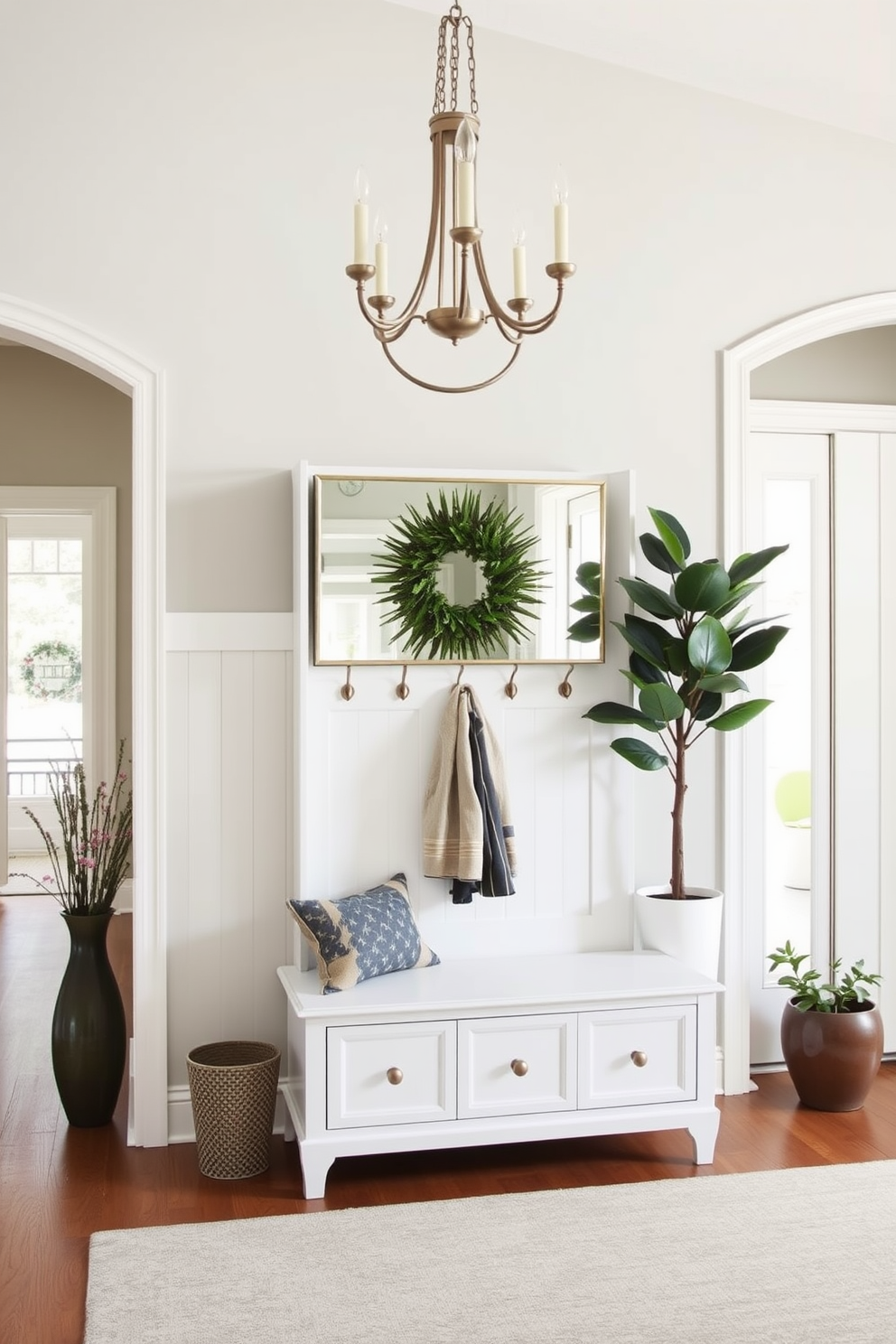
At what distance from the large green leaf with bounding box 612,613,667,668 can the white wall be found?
19.5 inches

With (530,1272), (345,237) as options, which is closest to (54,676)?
(345,237)

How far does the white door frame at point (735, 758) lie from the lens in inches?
155

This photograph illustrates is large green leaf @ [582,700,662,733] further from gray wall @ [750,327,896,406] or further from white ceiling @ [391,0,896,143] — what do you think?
white ceiling @ [391,0,896,143]

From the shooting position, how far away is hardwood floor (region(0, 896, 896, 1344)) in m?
2.81

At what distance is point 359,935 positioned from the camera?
3314 mm

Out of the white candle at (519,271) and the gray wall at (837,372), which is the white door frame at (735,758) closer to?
the gray wall at (837,372)

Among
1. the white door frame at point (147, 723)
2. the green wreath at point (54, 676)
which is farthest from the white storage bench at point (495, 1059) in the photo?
the green wreath at point (54, 676)

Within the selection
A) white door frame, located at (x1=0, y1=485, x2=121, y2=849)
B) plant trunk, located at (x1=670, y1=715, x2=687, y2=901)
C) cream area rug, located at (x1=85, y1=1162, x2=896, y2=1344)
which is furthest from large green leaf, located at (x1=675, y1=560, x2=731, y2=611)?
white door frame, located at (x1=0, y1=485, x2=121, y2=849)

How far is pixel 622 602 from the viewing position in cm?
378

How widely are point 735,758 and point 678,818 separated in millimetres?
407

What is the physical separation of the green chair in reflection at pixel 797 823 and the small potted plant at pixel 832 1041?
0.47 meters

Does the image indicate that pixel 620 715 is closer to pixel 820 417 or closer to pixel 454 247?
pixel 820 417

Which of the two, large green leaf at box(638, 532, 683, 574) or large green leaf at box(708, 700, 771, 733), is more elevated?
large green leaf at box(638, 532, 683, 574)

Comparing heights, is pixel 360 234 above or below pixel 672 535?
above
